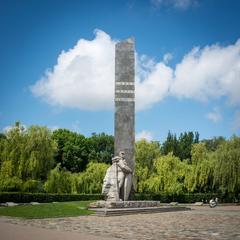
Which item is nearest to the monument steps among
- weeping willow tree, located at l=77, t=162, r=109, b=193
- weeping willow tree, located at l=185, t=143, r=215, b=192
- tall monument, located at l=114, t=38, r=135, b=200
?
tall monument, located at l=114, t=38, r=135, b=200

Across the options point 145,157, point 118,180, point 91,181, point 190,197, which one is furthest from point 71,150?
point 118,180

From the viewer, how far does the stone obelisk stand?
25.8m

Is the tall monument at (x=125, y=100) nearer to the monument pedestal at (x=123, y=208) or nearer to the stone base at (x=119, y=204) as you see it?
the stone base at (x=119, y=204)

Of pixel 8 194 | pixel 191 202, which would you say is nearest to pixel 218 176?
pixel 191 202

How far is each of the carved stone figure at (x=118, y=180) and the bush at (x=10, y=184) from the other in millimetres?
14418

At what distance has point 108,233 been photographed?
12.6 meters

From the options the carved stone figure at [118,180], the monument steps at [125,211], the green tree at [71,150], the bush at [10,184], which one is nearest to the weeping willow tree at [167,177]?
the bush at [10,184]

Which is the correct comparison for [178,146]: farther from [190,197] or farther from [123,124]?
[123,124]

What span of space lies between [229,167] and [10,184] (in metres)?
18.8

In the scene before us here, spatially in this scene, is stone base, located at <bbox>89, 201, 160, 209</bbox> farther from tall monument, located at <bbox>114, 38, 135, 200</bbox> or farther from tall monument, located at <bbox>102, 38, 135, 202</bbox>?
tall monument, located at <bbox>114, 38, 135, 200</bbox>

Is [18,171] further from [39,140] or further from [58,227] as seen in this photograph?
[58,227]

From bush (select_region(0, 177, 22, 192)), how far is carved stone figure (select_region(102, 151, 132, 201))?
14418 mm

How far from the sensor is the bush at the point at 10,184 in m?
35.4

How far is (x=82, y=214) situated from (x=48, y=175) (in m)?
20.6
